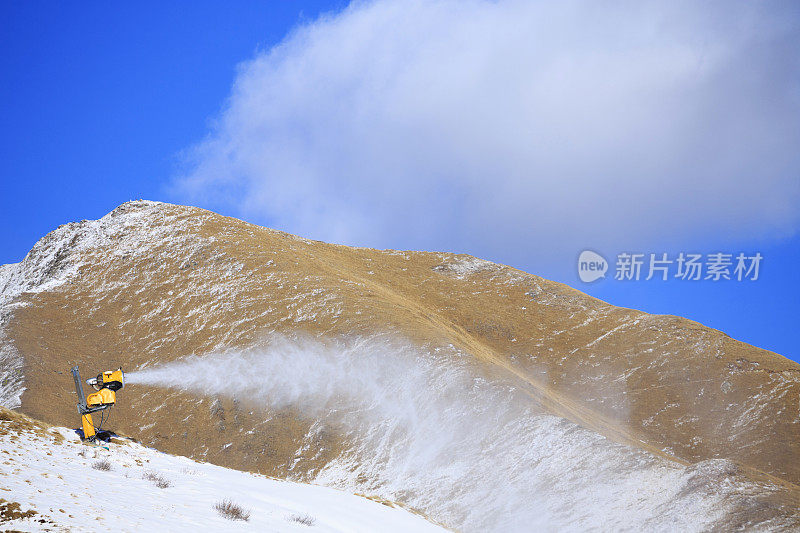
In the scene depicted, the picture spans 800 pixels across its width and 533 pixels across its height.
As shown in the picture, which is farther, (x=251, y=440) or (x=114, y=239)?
(x=114, y=239)

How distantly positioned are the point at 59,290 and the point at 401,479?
128 feet

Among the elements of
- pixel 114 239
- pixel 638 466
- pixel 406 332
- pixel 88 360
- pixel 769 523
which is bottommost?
pixel 769 523

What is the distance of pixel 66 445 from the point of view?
15.6m

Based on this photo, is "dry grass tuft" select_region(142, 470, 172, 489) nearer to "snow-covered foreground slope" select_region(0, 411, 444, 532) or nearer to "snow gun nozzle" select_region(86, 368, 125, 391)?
"snow-covered foreground slope" select_region(0, 411, 444, 532)

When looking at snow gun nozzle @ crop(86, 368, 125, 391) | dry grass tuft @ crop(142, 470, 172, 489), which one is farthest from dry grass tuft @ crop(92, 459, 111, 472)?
snow gun nozzle @ crop(86, 368, 125, 391)

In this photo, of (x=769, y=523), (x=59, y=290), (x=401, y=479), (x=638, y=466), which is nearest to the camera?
(x=769, y=523)

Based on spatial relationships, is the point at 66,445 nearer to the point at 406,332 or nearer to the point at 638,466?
the point at 638,466

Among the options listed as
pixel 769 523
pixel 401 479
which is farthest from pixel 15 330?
pixel 769 523

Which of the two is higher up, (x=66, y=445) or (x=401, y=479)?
(x=401, y=479)

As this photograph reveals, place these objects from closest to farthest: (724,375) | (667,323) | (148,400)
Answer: (148,400), (724,375), (667,323)

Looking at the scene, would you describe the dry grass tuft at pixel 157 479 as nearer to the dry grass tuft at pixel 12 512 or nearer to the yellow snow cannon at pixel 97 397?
the yellow snow cannon at pixel 97 397

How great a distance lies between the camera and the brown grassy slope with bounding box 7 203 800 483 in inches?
1521

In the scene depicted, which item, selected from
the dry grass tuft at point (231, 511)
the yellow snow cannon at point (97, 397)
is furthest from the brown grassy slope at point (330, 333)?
the dry grass tuft at point (231, 511)

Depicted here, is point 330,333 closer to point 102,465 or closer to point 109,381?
point 109,381
